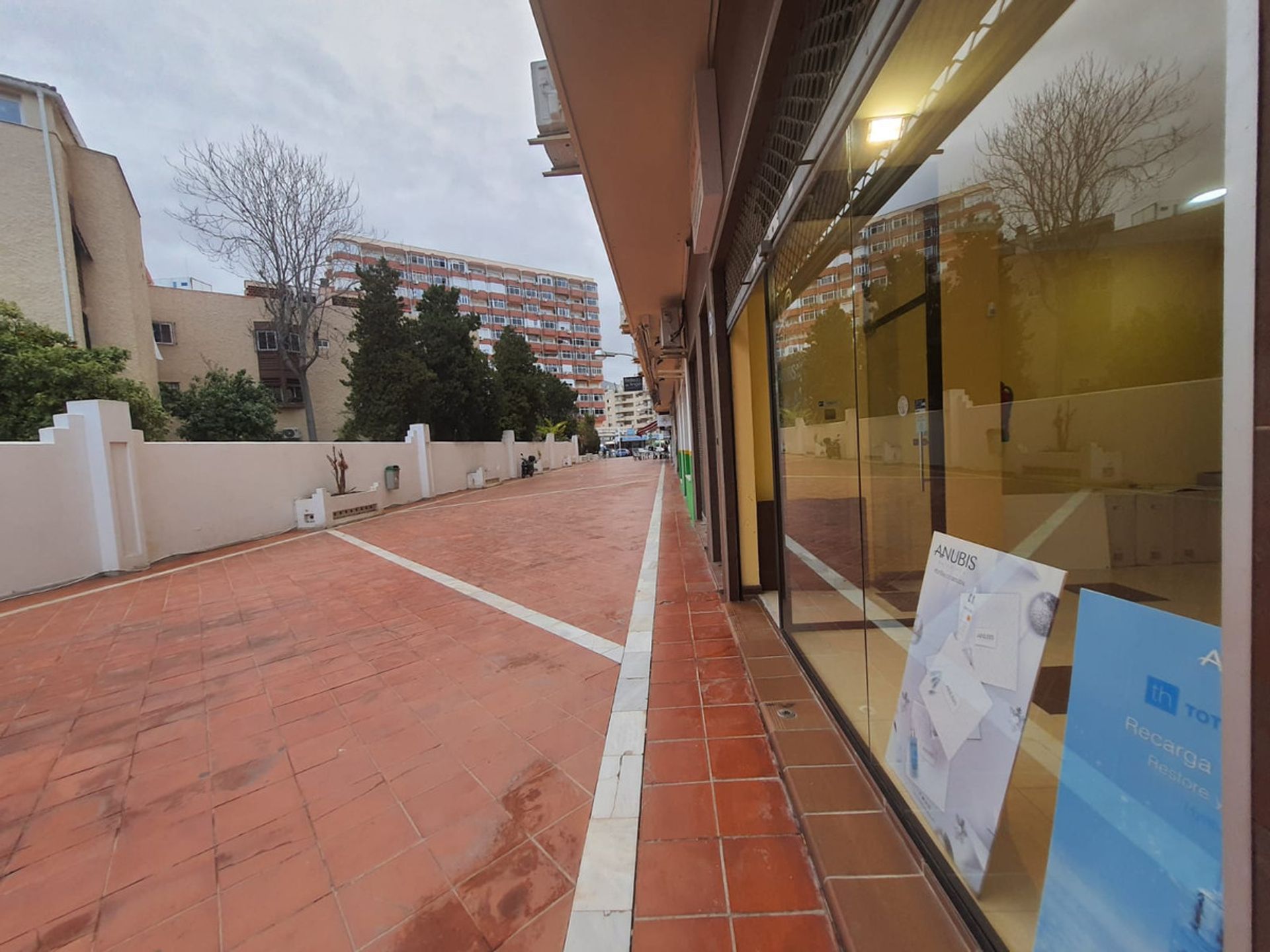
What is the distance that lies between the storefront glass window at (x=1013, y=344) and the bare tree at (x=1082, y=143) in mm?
11

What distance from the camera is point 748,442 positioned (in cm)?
411

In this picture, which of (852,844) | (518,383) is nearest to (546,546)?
(852,844)

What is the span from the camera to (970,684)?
4.12 feet

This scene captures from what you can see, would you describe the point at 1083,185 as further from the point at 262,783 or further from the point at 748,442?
the point at 262,783

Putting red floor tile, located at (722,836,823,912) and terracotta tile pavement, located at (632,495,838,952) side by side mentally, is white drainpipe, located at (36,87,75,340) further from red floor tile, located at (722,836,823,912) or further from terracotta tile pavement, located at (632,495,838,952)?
red floor tile, located at (722,836,823,912)

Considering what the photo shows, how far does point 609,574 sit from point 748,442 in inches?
80.7

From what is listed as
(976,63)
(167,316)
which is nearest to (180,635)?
(976,63)

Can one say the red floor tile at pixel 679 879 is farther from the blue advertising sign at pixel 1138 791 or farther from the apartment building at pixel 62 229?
the apartment building at pixel 62 229

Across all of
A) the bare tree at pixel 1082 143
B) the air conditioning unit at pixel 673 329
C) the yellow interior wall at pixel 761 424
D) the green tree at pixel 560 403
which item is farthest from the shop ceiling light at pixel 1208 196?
the green tree at pixel 560 403

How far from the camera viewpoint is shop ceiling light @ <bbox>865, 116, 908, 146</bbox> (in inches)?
65.9

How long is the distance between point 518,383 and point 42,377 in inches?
696

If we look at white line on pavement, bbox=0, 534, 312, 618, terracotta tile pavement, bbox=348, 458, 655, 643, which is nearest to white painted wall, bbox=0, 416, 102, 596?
white line on pavement, bbox=0, 534, 312, 618

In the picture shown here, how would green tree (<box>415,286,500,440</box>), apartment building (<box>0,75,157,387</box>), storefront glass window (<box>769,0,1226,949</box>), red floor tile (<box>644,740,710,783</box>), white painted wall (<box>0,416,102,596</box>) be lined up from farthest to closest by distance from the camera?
green tree (<box>415,286,500,440</box>)
apartment building (<box>0,75,157,387</box>)
white painted wall (<box>0,416,102,596</box>)
red floor tile (<box>644,740,710,783</box>)
storefront glass window (<box>769,0,1226,949</box>)

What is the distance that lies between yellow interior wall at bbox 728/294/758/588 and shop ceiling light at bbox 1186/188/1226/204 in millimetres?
2657
